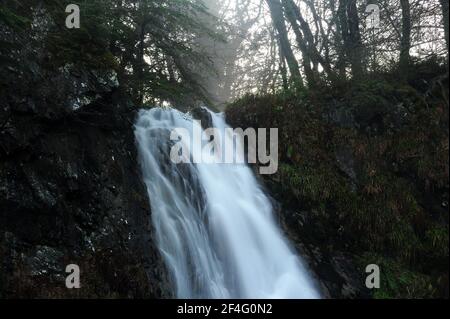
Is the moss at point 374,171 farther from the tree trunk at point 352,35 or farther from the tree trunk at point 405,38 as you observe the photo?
the tree trunk at point 352,35

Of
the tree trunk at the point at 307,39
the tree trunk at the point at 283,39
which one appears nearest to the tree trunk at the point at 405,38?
the tree trunk at the point at 307,39

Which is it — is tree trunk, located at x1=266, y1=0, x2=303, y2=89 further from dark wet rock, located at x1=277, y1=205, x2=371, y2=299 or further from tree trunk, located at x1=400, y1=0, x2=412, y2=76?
dark wet rock, located at x1=277, y1=205, x2=371, y2=299

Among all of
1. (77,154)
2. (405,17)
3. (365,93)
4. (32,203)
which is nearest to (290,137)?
(365,93)

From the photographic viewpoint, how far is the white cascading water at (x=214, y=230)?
7.07 m

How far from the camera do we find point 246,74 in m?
26.0

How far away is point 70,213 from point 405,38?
923cm

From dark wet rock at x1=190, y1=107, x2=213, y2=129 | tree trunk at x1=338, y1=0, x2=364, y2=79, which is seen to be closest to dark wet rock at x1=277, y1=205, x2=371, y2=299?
dark wet rock at x1=190, y1=107, x2=213, y2=129

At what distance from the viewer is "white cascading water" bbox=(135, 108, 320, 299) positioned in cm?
707

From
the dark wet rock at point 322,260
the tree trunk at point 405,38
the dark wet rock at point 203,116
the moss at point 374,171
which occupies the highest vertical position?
the tree trunk at point 405,38

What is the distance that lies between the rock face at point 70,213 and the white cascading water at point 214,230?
419 millimetres

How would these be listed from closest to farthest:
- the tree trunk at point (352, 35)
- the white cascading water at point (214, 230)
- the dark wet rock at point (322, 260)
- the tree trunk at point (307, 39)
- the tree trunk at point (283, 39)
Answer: the white cascading water at point (214, 230)
the dark wet rock at point (322, 260)
the tree trunk at point (352, 35)
the tree trunk at point (307, 39)
the tree trunk at point (283, 39)

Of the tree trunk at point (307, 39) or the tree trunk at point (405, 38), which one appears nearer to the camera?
the tree trunk at point (405, 38)

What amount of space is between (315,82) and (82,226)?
25.1 feet

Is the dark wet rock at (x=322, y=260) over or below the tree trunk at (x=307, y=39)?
below
